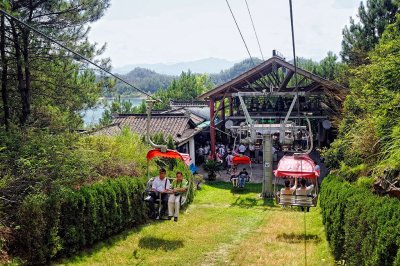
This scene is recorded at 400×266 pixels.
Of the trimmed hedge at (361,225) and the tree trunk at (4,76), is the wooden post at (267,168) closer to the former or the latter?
the trimmed hedge at (361,225)

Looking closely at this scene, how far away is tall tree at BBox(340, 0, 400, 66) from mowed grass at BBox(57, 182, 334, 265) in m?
12.3

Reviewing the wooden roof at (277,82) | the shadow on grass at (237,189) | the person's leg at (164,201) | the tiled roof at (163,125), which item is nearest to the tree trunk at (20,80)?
the person's leg at (164,201)

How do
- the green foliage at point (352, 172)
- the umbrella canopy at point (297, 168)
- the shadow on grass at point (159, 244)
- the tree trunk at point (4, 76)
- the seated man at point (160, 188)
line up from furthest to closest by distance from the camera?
the tree trunk at point (4, 76), the umbrella canopy at point (297, 168), the seated man at point (160, 188), the shadow on grass at point (159, 244), the green foliage at point (352, 172)

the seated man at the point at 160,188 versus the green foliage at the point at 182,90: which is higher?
the green foliage at the point at 182,90

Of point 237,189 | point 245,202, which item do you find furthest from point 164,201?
point 237,189

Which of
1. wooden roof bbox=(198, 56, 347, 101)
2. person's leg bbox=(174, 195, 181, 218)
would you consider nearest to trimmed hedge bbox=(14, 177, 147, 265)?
person's leg bbox=(174, 195, 181, 218)

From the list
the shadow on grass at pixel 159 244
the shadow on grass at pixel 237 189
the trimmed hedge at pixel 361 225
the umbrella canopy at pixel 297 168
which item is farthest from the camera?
the shadow on grass at pixel 237 189

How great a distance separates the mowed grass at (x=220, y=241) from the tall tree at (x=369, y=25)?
12.3 m

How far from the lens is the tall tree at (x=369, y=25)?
24.8 meters

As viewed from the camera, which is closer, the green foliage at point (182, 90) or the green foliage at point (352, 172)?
the green foliage at point (352, 172)

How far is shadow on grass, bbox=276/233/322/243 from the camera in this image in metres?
12.4

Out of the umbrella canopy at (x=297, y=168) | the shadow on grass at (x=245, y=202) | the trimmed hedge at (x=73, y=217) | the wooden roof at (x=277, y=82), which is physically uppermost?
the wooden roof at (x=277, y=82)

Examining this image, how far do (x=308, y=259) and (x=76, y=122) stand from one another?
339 inches

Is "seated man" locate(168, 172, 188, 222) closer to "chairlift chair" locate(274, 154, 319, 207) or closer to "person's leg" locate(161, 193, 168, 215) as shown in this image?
"person's leg" locate(161, 193, 168, 215)
